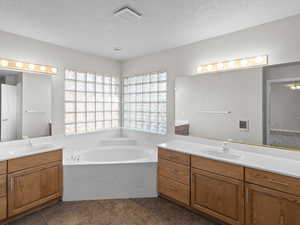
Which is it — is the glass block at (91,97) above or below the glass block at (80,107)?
above

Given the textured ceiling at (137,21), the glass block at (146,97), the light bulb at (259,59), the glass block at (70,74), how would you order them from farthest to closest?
1. the glass block at (146,97)
2. the glass block at (70,74)
3. the light bulb at (259,59)
4. the textured ceiling at (137,21)

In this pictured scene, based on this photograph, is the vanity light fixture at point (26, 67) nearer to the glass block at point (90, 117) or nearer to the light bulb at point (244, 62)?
the glass block at point (90, 117)

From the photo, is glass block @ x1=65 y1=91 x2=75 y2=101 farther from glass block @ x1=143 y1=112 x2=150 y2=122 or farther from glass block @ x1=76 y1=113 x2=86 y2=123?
glass block @ x1=143 y1=112 x2=150 y2=122

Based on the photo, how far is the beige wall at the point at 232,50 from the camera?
195cm


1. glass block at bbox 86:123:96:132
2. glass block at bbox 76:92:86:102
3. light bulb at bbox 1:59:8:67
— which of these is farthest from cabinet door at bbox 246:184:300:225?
light bulb at bbox 1:59:8:67

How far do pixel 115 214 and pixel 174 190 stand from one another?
33.6 inches

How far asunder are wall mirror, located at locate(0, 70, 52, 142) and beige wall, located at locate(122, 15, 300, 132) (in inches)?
74.7

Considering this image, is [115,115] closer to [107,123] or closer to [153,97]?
[107,123]

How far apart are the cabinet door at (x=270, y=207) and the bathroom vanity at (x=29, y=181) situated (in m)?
2.46

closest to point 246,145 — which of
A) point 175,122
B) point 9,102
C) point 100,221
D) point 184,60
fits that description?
point 175,122

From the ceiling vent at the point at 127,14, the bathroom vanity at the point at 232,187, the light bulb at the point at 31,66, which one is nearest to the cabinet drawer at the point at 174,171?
the bathroom vanity at the point at 232,187

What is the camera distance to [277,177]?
5.08ft

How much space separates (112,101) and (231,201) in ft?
10.00

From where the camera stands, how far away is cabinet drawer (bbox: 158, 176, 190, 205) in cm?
224
